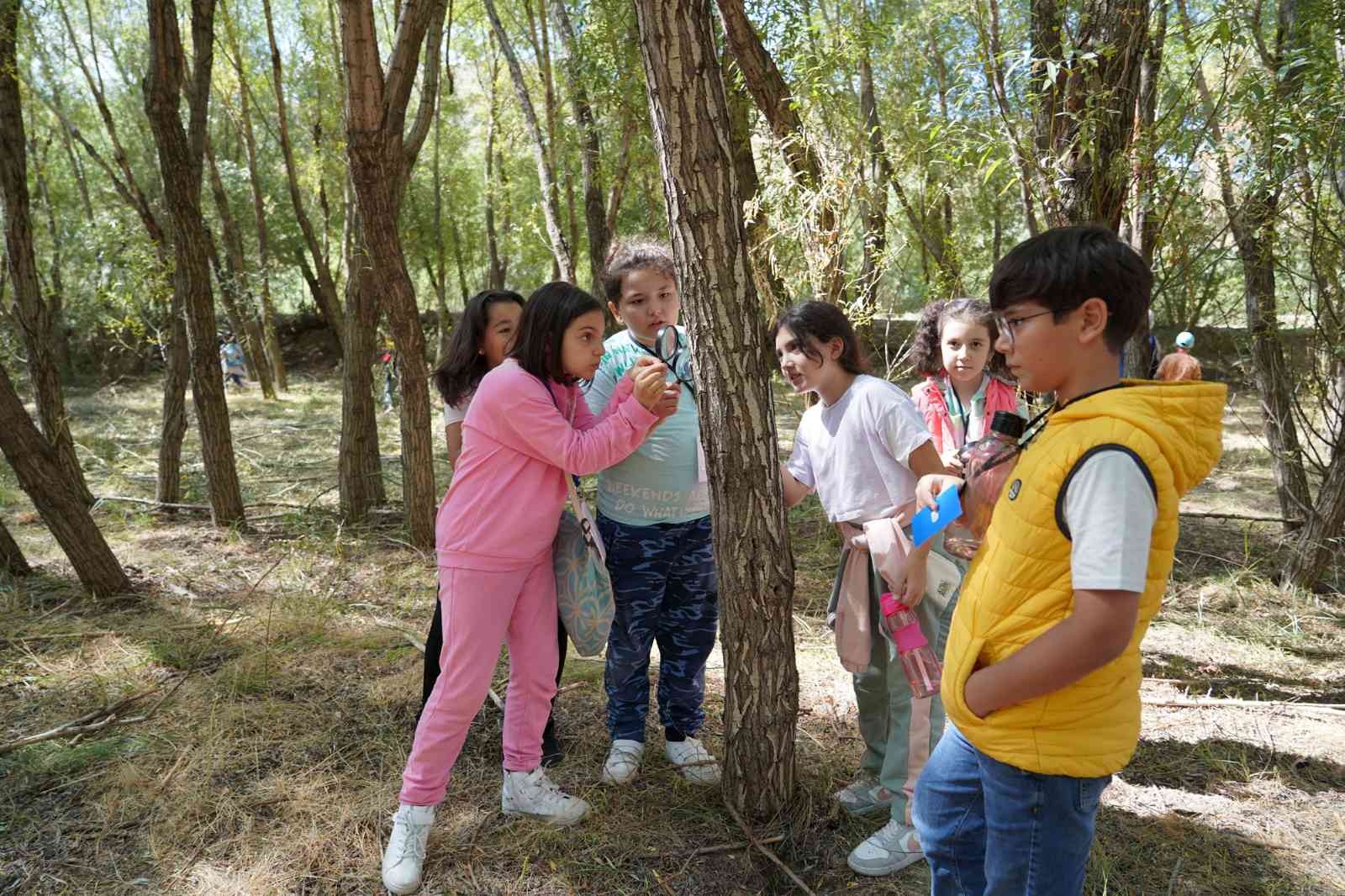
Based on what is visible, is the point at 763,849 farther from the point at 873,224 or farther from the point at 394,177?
the point at 394,177

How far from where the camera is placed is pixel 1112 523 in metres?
1.22

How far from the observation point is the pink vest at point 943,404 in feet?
10.2

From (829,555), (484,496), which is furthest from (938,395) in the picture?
(829,555)

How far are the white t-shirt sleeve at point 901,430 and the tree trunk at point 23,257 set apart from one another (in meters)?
4.60

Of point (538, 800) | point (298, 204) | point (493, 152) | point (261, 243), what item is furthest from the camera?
point (493, 152)

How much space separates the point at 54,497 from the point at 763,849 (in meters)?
3.65

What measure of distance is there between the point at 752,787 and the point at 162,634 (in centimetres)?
298

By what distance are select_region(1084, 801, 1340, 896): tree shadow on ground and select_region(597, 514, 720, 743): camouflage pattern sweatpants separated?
4.01ft

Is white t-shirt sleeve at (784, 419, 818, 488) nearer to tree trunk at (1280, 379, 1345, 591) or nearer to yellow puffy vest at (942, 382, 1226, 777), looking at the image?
yellow puffy vest at (942, 382, 1226, 777)

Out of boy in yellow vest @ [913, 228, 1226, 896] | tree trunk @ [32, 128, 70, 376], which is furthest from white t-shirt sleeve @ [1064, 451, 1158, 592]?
tree trunk @ [32, 128, 70, 376]

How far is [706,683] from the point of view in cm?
362

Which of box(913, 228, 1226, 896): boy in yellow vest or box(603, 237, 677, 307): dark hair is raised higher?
box(603, 237, 677, 307): dark hair

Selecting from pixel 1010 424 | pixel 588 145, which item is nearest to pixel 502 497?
pixel 1010 424

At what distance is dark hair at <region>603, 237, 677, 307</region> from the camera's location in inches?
103
